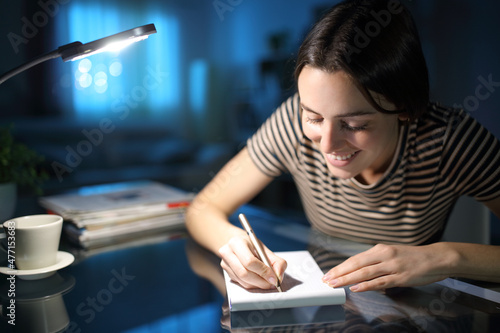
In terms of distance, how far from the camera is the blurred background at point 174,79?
1974mm

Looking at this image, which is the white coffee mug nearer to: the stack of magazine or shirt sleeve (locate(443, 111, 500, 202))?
the stack of magazine

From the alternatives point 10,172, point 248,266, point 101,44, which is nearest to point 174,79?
point 10,172

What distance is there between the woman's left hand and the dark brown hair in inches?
12.0

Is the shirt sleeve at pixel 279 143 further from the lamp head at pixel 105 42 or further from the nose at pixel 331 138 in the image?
the lamp head at pixel 105 42

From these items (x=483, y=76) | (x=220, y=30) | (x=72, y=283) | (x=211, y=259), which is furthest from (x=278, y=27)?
(x=72, y=283)

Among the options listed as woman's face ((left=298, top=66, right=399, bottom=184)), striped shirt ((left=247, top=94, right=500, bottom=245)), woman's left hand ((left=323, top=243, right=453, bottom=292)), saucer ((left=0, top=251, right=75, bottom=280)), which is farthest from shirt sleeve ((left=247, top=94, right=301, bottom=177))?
saucer ((left=0, top=251, right=75, bottom=280))

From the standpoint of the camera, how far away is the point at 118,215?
127 cm

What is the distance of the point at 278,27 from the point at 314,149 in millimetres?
1348

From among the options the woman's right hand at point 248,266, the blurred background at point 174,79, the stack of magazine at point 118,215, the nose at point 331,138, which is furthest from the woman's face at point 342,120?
the blurred background at point 174,79

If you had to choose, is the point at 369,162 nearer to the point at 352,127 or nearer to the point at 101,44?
the point at 352,127

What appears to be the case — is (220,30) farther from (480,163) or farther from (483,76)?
(480,163)

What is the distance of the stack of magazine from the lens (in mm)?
1203

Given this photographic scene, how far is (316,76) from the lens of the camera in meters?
0.95

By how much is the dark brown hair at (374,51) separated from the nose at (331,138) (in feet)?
0.31
